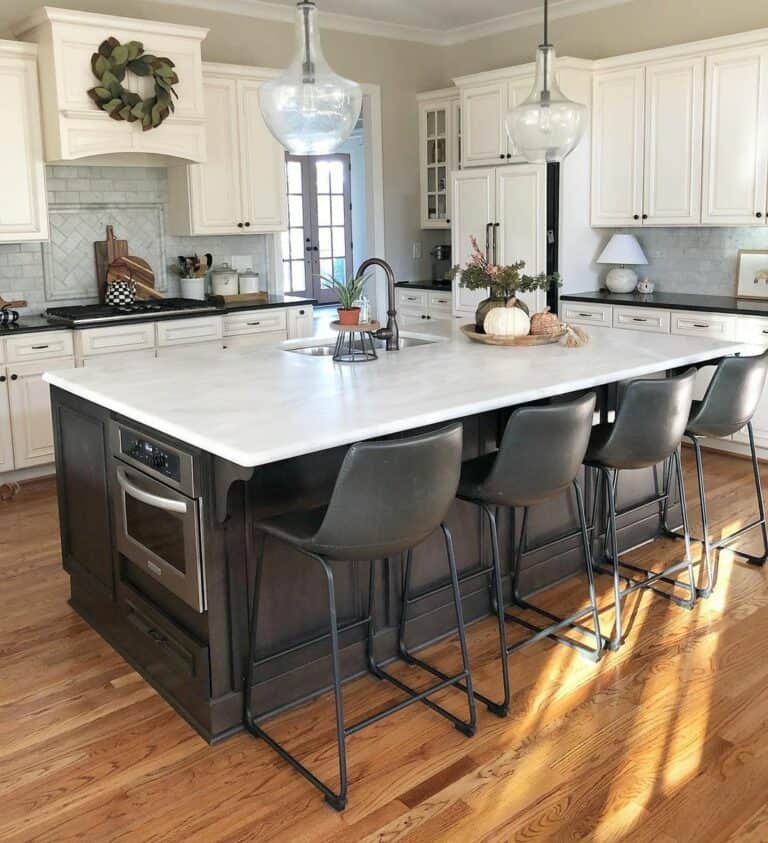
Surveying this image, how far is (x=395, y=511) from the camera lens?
7.61ft

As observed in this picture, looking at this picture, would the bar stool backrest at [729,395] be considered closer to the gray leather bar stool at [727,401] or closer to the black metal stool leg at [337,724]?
the gray leather bar stool at [727,401]

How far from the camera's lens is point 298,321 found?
6.15 meters

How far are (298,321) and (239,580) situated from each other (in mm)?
3748

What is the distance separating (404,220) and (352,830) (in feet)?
19.0

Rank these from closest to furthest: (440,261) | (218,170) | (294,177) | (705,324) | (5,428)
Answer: (5,428) < (705,324) < (218,170) < (440,261) < (294,177)

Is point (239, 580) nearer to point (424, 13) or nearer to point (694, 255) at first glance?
point (694, 255)

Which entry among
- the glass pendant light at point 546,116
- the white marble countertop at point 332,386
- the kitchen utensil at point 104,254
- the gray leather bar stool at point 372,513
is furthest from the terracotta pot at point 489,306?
the kitchen utensil at point 104,254

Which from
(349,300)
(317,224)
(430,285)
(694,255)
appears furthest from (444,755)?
(317,224)

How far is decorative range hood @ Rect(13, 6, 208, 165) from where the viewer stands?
4844mm

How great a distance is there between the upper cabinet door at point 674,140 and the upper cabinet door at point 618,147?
2.8 inches

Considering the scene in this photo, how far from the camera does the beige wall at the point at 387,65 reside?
5953 millimetres

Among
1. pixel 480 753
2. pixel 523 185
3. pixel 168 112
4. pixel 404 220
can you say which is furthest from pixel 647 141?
pixel 480 753

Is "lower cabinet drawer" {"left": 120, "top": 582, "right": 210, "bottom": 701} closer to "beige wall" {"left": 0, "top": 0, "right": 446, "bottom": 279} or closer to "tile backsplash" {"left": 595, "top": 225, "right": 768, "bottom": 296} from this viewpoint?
"beige wall" {"left": 0, "top": 0, "right": 446, "bottom": 279}

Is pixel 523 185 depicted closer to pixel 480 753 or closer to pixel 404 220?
pixel 404 220
